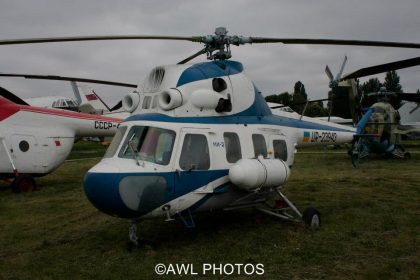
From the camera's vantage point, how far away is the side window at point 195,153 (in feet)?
20.4

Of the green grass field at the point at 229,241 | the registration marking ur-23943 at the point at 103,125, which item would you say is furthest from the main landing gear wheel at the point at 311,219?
the registration marking ur-23943 at the point at 103,125

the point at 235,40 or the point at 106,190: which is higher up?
the point at 235,40

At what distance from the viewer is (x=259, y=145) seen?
24.3ft

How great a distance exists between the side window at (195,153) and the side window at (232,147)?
1.53ft

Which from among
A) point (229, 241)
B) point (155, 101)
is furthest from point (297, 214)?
point (155, 101)

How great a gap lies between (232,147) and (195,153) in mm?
828

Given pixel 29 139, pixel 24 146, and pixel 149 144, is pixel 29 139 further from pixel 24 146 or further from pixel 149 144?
pixel 149 144

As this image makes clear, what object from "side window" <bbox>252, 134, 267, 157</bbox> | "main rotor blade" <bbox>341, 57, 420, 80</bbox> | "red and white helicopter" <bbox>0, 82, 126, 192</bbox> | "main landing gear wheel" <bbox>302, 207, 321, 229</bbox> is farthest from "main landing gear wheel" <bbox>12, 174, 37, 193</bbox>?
"main rotor blade" <bbox>341, 57, 420, 80</bbox>

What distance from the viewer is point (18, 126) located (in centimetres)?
1237

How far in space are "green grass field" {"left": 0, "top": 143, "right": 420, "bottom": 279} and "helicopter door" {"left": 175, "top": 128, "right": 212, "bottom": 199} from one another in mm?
1014

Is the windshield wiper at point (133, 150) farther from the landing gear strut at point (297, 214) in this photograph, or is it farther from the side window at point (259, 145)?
the landing gear strut at point (297, 214)

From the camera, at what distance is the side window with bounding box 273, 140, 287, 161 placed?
7.73 meters

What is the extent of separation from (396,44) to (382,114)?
1532 cm

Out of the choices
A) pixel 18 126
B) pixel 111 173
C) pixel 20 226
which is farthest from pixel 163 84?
pixel 18 126
